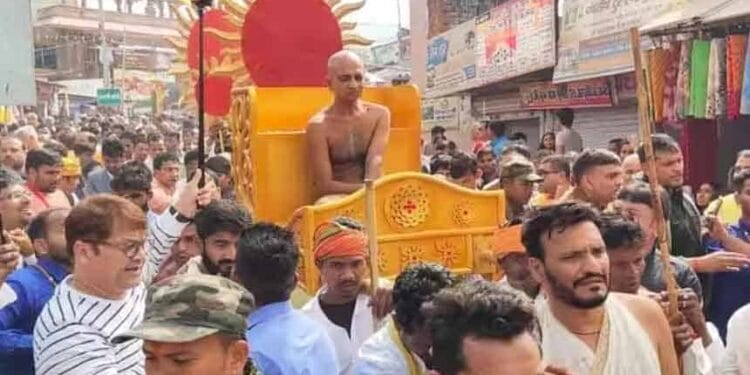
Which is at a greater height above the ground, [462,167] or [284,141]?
[284,141]

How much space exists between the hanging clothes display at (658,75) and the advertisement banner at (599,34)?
0.49 meters

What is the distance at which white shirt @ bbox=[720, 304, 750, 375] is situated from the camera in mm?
2805

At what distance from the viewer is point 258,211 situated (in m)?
5.14

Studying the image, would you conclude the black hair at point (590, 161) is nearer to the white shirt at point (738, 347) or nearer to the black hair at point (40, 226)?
the white shirt at point (738, 347)

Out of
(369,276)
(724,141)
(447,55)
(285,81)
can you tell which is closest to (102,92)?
(447,55)

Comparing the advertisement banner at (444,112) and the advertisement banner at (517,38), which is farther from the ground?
the advertisement banner at (517,38)

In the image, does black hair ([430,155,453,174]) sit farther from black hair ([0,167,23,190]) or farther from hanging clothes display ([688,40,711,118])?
black hair ([0,167,23,190])

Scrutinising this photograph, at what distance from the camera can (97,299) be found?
8.50ft

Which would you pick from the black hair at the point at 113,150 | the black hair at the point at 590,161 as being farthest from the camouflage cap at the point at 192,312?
the black hair at the point at 113,150

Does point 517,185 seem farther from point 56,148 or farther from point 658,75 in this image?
point 658,75

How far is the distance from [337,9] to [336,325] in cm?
298

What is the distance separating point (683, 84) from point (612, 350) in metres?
7.39

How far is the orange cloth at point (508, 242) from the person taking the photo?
3.47 metres

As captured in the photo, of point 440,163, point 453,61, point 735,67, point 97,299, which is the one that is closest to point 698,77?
point 735,67
